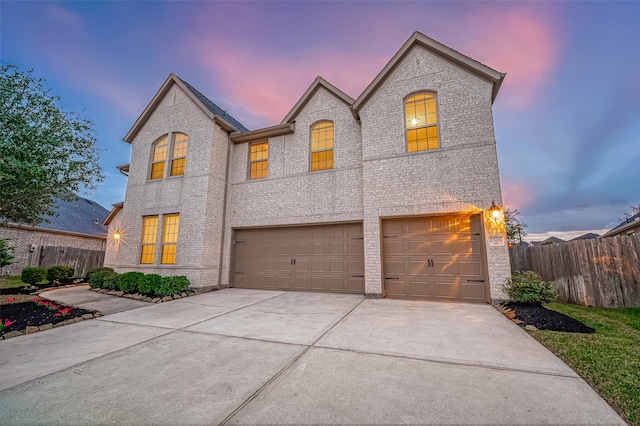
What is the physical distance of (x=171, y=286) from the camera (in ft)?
26.7

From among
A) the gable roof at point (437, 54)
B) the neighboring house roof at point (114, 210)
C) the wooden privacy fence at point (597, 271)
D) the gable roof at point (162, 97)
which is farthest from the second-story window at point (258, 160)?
the wooden privacy fence at point (597, 271)

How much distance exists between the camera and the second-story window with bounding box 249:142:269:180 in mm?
10594

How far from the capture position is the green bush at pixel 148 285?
7.86 meters

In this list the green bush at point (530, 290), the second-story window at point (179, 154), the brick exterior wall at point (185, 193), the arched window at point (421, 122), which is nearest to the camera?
the green bush at point (530, 290)

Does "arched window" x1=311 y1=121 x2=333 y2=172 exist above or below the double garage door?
above

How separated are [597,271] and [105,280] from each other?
15231 millimetres

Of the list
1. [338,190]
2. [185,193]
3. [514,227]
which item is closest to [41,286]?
[185,193]

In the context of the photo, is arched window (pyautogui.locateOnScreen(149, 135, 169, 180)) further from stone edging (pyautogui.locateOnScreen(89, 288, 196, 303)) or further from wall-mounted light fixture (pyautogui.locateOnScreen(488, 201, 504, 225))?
wall-mounted light fixture (pyautogui.locateOnScreen(488, 201, 504, 225))

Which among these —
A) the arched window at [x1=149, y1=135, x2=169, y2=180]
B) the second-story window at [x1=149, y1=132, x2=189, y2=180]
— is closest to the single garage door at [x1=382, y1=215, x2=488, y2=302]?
the second-story window at [x1=149, y1=132, x2=189, y2=180]

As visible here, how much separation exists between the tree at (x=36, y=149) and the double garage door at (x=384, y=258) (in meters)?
5.37

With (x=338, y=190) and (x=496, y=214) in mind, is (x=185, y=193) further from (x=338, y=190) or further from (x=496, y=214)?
(x=496, y=214)

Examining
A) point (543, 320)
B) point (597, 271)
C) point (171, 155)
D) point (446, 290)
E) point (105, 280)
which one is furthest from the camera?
point (171, 155)

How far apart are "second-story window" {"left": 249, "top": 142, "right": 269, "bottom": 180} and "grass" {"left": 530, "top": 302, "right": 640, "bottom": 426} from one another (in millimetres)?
9497

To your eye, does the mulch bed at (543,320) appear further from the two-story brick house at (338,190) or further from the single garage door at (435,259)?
the single garage door at (435,259)
